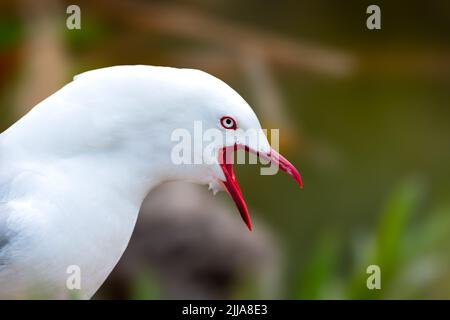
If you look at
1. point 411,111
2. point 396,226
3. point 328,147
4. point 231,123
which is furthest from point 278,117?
point 231,123

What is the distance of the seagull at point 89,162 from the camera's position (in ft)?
6.12

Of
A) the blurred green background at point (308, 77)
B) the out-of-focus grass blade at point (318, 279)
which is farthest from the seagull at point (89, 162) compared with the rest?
the blurred green background at point (308, 77)

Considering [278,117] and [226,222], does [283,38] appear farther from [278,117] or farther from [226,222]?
[226,222]

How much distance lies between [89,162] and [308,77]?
186 inches

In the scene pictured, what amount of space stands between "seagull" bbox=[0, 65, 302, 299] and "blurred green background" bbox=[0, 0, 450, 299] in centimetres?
287

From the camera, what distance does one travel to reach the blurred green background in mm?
5527

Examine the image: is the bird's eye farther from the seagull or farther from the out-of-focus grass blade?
the out-of-focus grass blade

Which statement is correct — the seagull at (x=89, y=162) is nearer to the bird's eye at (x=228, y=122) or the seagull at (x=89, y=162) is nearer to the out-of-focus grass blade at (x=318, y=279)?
the bird's eye at (x=228, y=122)

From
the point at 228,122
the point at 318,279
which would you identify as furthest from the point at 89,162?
the point at 318,279

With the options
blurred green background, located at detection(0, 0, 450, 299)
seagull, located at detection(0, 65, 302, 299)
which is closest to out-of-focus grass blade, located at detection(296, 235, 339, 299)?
seagull, located at detection(0, 65, 302, 299)

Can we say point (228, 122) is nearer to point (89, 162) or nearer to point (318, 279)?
point (89, 162)

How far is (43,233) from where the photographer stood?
6.09 feet

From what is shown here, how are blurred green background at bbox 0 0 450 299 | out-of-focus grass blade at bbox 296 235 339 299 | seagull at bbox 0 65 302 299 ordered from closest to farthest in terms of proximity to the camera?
1. seagull at bbox 0 65 302 299
2. out-of-focus grass blade at bbox 296 235 339 299
3. blurred green background at bbox 0 0 450 299
